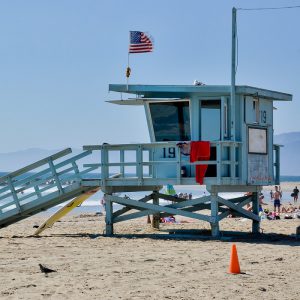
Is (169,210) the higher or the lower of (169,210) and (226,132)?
the lower

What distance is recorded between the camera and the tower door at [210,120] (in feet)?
A: 67.3

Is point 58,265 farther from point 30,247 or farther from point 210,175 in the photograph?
point 210,175

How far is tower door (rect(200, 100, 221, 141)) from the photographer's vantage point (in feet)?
67.3

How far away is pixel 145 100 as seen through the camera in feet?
70.0

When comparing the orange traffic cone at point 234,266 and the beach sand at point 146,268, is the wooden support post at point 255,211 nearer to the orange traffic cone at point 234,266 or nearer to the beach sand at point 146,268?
the beach sand at point 146,268

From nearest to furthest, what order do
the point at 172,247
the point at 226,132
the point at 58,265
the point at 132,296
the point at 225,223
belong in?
the point at 132,296
the point at 58,265
the point at 172,247
the point at 226,132
the point at 225,223

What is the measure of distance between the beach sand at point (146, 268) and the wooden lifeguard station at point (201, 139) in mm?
1165

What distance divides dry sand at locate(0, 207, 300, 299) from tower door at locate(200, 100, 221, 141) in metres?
2.68

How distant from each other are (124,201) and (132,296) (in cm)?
996

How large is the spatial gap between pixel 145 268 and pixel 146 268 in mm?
17

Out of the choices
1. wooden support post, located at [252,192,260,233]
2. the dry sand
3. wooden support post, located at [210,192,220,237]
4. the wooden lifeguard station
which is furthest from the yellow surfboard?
wooden support post, located at [252,192,260,233]

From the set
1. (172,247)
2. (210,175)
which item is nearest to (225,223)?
(210,175)

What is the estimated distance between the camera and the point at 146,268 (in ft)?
45.5

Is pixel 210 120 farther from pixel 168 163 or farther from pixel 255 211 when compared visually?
pixel 255 211
